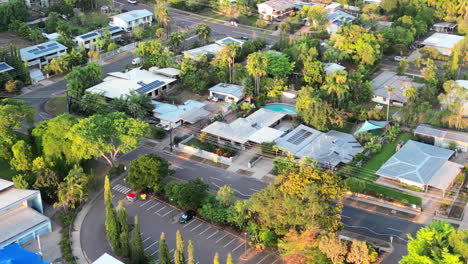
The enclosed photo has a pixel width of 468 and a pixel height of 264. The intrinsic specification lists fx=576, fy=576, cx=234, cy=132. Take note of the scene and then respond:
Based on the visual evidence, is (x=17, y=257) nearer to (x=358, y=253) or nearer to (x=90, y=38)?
(x=358, y=253)

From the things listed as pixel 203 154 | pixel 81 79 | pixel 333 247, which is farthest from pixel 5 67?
pixel 333 247

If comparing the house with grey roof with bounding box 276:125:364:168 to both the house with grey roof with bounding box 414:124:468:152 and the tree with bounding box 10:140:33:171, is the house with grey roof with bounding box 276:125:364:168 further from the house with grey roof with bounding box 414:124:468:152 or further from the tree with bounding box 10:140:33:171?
the tree with bounding box 10:140:33:171

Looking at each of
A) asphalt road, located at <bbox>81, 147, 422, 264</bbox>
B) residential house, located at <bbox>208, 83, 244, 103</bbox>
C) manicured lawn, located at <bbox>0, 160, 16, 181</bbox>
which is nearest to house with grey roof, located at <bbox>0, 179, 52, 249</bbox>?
asphalt road, located at <bbox>81, 147, 422, 264</bbox>

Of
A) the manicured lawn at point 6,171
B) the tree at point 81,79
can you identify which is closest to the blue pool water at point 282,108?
the tree at point 81,79

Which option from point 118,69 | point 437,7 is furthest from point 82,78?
point 437,7

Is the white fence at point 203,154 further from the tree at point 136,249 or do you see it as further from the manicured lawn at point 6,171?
the tree at point 136,249

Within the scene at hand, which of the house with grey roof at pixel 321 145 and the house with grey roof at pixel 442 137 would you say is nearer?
the house with grey roof at pixel 321 145
